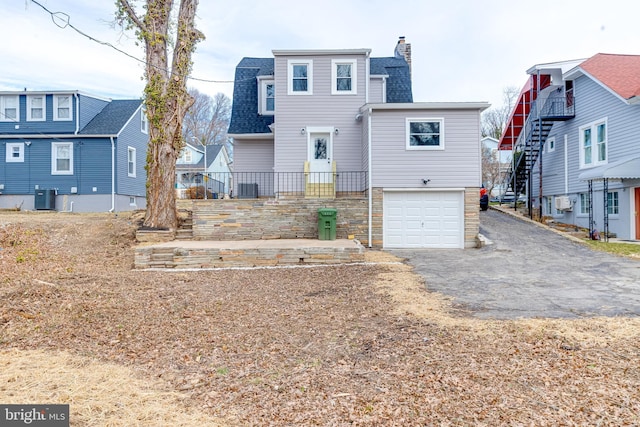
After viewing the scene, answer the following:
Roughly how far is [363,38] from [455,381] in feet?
52.5

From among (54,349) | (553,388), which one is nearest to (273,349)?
(54,349)

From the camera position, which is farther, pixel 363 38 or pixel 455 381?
pixel 363 38

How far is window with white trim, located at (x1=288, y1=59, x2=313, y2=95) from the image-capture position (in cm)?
1449

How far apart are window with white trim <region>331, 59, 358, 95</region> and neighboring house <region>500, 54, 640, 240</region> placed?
789 centimetres

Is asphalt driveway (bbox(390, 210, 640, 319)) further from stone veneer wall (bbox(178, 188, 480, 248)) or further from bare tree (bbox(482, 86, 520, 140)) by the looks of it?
bare tree (bbox(482, 86, 520, 140))

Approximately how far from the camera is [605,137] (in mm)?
14609

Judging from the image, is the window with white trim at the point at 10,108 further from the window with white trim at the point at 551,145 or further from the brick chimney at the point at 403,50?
the window with white trim at the point at 551,145

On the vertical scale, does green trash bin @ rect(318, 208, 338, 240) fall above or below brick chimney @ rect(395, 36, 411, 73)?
below

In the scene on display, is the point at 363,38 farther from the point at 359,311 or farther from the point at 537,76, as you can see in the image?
the point at 359,311

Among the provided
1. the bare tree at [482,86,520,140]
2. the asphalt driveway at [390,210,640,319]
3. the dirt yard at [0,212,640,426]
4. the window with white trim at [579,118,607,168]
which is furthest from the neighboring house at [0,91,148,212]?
the bare tree at [482,86,520,140]

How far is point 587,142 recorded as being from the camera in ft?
51.3

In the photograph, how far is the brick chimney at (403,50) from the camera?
20.0 meters

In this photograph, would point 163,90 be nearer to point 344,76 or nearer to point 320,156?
point 320,156

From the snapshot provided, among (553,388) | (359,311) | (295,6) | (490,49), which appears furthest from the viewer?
(490,49)
